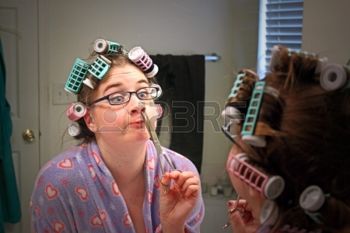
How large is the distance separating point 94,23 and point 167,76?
27 centimetres

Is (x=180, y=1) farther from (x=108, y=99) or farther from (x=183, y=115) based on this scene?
(x=108, y=99)

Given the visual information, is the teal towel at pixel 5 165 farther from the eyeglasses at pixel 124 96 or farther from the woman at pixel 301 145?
the woman at pixel 301 145

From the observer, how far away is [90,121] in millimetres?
821

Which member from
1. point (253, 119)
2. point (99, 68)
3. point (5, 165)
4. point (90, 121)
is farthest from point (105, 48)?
point (5, 165)

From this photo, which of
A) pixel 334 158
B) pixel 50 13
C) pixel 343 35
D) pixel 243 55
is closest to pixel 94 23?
pixel 50 13

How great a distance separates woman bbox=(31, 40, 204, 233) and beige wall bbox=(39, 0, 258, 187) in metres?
0.25

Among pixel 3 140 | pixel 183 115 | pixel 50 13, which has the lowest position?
pixel 3 140

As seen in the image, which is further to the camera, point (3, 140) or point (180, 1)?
point (3, 140)

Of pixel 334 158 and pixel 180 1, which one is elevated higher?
pixel 180 1

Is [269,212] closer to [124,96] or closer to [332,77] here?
[332,77]

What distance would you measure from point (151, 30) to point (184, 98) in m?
0.21

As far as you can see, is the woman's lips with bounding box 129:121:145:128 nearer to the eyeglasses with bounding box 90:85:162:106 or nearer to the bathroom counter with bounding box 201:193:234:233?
the eyeglasses with bounding box 90:85:162:106

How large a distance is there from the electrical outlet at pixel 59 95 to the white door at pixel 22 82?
139 millimetres

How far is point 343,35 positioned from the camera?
32.1 inches
